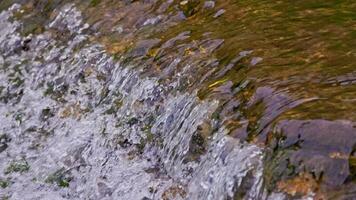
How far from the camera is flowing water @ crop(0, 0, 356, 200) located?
602 cm

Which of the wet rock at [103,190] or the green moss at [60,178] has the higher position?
the green moss at [60,178]

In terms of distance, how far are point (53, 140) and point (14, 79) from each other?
2346mm

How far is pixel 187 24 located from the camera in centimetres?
984

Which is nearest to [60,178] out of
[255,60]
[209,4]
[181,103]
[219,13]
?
[181,103]

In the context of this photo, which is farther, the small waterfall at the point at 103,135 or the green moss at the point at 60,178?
the green moss at the point at 60,178

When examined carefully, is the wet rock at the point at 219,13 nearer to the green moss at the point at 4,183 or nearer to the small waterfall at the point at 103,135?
the small waterfall at the point at 103,135

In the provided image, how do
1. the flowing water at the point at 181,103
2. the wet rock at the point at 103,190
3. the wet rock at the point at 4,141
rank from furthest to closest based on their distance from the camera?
the wet rock at the point at 4,141
the wet rock at the point at 103,190
the flowing water at the point at 181,103

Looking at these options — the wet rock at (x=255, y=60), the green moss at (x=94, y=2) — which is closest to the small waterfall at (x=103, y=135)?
the green moss at (x=94, y=2)

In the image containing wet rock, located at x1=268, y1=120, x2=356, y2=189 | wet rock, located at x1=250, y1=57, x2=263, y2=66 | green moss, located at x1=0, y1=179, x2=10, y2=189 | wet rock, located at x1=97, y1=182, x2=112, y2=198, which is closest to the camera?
wet rock, located at x1=268, y1=120, x2=356, y2=189

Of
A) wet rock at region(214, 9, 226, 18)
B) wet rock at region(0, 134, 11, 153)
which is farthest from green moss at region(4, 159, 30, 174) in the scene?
wet rock at region(214, 9, 226, 18)

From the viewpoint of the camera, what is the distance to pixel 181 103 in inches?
320

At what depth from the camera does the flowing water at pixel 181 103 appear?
6.02 m

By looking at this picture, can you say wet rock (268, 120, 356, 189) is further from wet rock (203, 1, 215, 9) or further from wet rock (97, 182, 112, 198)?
wet rock (203, 1, 215, 9)

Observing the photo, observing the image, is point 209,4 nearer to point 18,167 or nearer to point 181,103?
point 181,103
